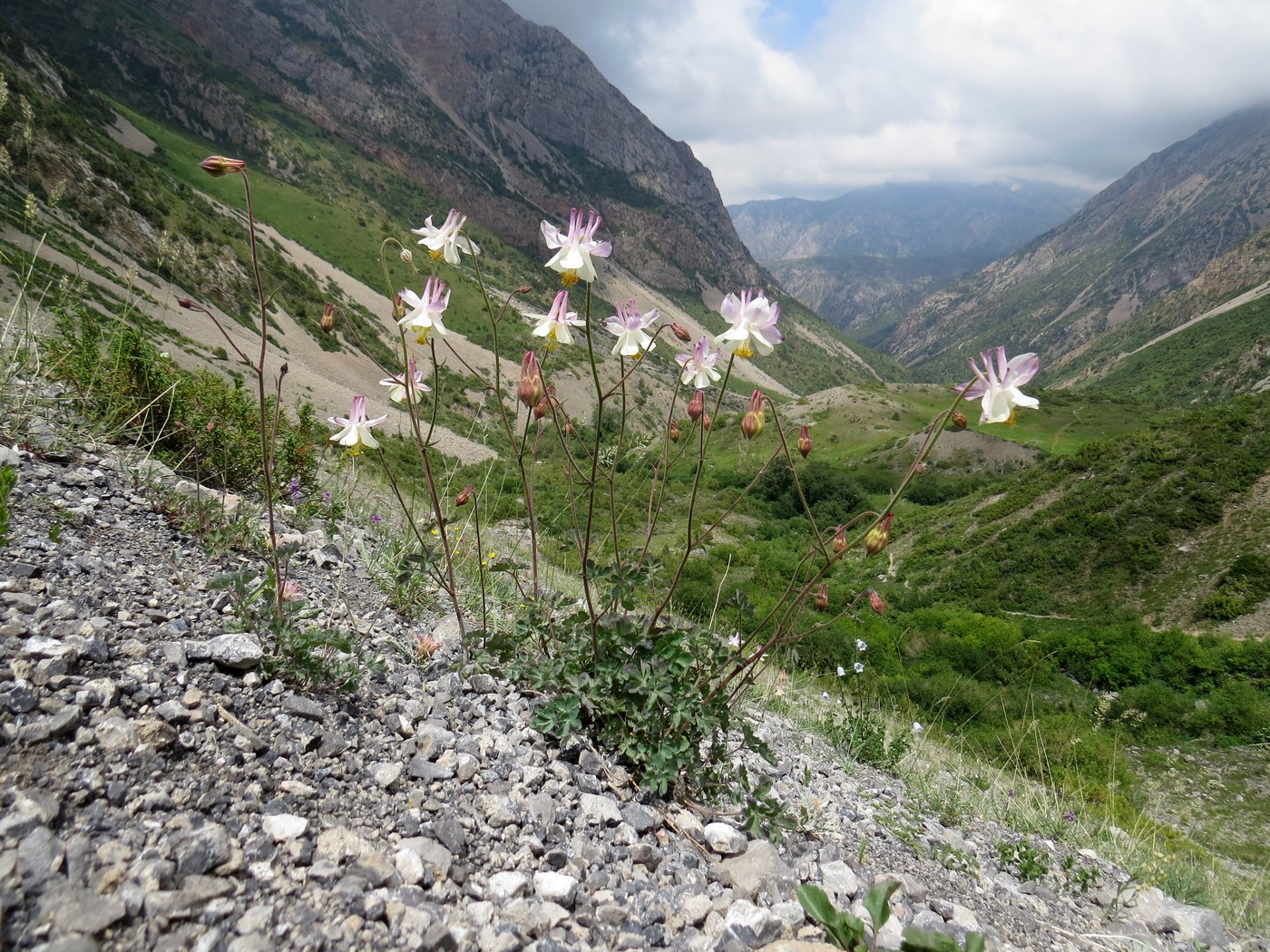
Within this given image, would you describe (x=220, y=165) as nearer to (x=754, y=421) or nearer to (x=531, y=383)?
(x=531, y=383)

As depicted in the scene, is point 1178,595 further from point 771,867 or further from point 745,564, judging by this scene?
point 771,867

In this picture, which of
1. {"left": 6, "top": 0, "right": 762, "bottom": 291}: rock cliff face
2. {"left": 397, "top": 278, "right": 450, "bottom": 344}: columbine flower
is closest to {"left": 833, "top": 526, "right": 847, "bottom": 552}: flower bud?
{"left": 397, "top": 278, "right": 450, "bottom": 344}: columbine flower

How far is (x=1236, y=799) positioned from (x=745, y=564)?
585 inches

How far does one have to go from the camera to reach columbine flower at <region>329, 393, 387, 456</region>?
2.91m

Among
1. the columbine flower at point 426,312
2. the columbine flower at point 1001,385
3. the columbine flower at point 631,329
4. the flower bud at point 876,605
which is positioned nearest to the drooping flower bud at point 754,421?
the columbine flower at point 631,329

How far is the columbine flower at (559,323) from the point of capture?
2.64 m

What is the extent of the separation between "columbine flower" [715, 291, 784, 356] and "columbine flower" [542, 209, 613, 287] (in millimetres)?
591

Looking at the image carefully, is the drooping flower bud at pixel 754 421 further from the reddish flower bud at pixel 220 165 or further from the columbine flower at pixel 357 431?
the reddish flower bud at pixel 220 165

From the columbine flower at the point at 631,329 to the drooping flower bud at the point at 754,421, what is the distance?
559mm

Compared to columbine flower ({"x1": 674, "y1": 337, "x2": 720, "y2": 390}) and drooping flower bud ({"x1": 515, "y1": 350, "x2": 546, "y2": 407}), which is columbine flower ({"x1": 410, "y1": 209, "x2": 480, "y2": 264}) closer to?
drooping flower bud ({"x1": 515, "y1": 350, "x2": 546, "y2": 407})

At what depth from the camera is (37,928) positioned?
4.24 ft

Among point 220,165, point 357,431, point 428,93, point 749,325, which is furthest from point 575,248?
point 428,93

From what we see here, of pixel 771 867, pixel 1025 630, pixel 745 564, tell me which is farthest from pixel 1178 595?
pixel 771 867

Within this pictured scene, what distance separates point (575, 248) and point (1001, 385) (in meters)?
1.88
